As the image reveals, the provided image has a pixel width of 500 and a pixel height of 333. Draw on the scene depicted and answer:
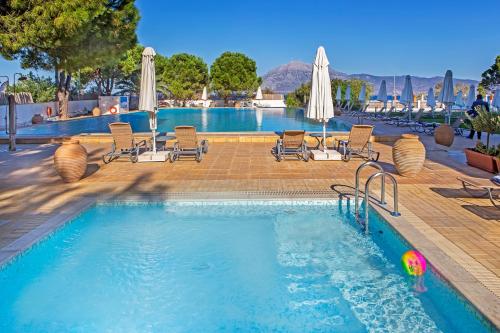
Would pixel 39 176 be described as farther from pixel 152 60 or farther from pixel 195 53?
pixel 195 53

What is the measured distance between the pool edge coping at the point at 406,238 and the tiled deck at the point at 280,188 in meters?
0.02

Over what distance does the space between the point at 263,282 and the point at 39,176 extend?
18.8 feet

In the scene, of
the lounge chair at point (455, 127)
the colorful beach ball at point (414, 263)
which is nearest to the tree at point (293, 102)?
the lounge chair at point (455, 127)

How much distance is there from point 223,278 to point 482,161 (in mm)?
6373

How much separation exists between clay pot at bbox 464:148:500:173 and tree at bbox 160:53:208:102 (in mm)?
42473

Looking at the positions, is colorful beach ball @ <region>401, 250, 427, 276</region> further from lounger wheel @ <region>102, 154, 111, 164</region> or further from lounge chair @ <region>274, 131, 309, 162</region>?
lounger wheel @ <region>102, 154, 111, 164</region>

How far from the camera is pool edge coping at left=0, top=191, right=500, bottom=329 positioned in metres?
3.30

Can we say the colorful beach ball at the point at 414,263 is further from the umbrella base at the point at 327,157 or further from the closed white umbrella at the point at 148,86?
the closed white umbrella at the point at 148,86

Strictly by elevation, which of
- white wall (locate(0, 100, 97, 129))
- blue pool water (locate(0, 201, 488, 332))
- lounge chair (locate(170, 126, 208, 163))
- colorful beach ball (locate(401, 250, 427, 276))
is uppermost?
white wall (locate(0, 100, 97, 129))

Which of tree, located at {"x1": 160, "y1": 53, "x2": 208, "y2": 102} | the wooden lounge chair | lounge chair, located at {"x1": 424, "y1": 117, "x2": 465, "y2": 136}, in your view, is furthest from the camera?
tree, located at {"x1": 160, "y1": 53, "x2": 208, "y2": 102}

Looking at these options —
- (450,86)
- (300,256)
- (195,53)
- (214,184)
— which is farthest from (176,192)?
(195,53)

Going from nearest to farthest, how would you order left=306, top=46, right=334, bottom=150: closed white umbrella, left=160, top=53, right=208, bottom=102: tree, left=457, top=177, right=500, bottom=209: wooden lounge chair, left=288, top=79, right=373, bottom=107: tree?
left=457, top=177, right=500, bottom=209: wooden lounge chair < left=306, top=46, right=334, bottom=150: closed white umbrella < left=288, top=79, right=373, bottom=107: tree < left=160, top=53, right=208, bottom=102: tree

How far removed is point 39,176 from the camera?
27.1 feet

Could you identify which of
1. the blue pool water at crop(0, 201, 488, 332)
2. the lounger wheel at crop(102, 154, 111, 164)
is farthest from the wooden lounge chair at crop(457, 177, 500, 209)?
the lounger wheel at crop(102, 154, 111, 164)
